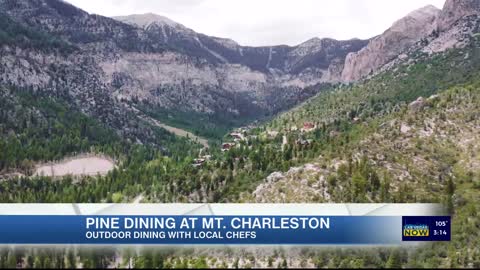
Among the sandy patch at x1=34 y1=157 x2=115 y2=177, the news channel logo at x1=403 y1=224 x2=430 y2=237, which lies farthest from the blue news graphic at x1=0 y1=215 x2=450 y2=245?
the sandy patch at x1=34 y1=157 x2=115 y2=177

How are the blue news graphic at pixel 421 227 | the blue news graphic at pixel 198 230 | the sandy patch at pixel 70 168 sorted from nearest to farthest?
the blue news graphic at pixel 198 230 → the blue news graphic at pixel 421 227 → the sandy patch at pixel 70 168

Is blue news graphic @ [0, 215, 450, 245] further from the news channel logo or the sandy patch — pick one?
the sandy patch

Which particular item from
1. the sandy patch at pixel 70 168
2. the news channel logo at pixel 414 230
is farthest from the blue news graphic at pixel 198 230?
the sandy patch at pixel 70 168

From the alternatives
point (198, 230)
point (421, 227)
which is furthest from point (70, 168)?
point (421, 227)

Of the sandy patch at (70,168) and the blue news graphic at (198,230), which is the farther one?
the sandy patch at (70,168)

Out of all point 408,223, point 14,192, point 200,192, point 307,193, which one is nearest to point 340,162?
point 307,193

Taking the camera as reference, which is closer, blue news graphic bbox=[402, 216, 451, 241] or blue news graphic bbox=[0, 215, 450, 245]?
blue news graphic bbox=[0, 215, 450, 245]

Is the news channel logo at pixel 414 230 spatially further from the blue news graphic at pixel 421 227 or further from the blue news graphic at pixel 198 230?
the blue news graphic at pixel 198 230

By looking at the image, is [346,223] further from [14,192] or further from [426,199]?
[14,192]

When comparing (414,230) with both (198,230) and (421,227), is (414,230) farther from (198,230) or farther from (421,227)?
(198,230)

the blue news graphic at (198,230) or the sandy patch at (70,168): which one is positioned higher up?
the blue news graphic at (198,230)
